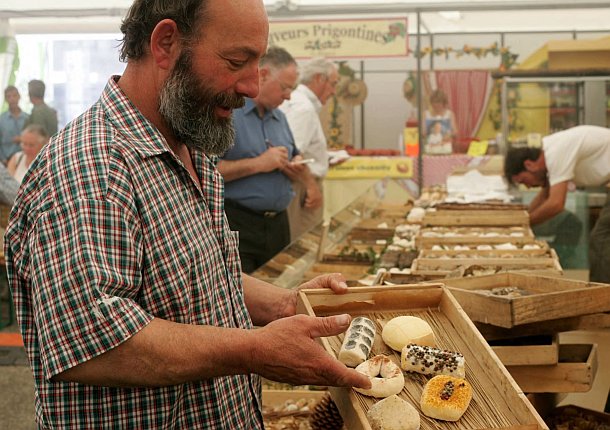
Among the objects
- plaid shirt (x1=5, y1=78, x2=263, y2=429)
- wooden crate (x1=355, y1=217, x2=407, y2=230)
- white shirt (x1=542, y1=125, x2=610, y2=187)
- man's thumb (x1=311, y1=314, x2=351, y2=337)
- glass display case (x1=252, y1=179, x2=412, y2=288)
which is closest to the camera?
plaid shirt (x1=5, y1=78, x2=263, y2=429)

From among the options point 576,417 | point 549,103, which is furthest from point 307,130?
point 576,417

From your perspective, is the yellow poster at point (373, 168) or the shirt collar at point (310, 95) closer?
the shirt collar at point (310, 95)

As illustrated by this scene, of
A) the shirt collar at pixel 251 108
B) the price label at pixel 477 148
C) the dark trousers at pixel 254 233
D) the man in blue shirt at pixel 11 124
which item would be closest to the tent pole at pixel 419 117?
the price label at pixel 477 148

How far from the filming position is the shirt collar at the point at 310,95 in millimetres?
7547

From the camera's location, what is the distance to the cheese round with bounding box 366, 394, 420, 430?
68.8 inches

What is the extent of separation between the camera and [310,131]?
7.02 metres

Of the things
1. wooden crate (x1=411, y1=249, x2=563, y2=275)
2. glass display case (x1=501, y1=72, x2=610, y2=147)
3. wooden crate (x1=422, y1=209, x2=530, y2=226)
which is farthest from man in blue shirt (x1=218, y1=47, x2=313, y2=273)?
glass display case (x1=501, y1=72, x2=610, y2=147)

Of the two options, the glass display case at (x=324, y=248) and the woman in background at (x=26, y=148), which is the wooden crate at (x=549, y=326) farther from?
the woman in background at (x=26, y=148)

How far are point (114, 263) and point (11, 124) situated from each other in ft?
18.1

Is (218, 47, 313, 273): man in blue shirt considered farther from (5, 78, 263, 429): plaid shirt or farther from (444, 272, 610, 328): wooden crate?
(5, 78, 263, 429): plaid shirt

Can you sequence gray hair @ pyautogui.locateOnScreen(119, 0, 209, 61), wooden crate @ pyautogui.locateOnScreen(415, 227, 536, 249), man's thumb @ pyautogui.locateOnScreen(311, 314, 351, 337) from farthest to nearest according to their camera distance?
wooden crate @ pyautogui.locateOnScreen(415, 227, 536, 249) → gray hair @ pyautogui.locateOnScreen(119, 0, 209, 61) → man's thumb @ pyautogui.locateOnScreen(311, 314, 351, 337)

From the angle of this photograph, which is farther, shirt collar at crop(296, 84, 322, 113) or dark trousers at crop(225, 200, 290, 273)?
shirt collar at crop(296, 84, 322, 113)

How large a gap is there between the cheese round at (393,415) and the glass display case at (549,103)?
5.92 m

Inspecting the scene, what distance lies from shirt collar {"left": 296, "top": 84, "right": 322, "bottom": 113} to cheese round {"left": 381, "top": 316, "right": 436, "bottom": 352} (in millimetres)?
5473
